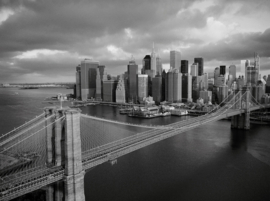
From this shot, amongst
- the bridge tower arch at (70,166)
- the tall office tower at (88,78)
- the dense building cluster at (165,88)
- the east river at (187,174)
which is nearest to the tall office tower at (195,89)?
the dense building cluster at (165,88)

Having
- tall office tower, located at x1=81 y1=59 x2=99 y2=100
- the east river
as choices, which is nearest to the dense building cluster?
tall office tower, located at x1=81 y1=59 x2=99 y2=100

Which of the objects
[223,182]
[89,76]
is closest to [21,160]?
[223,182]

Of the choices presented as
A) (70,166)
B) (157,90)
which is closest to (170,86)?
(157,90)

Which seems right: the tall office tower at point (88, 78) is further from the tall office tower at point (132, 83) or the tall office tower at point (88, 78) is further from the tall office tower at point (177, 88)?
the tall office tower at point (177, 88)

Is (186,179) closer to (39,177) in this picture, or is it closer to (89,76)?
(39,177)

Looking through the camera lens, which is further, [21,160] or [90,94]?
[90,94]

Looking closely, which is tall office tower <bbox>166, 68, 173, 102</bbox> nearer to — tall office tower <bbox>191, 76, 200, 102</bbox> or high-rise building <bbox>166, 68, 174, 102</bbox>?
high-rise building <bbox>166, 68, 174, 102</bbox>

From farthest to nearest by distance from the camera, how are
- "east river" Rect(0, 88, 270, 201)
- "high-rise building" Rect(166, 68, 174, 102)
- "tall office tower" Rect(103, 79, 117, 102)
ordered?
"tall office tower" Rect(103, 79, 117, 102), "high-rise building" Rect(166, 68, 174, 102), "east river" Rect(0, 88, 270, 201)
